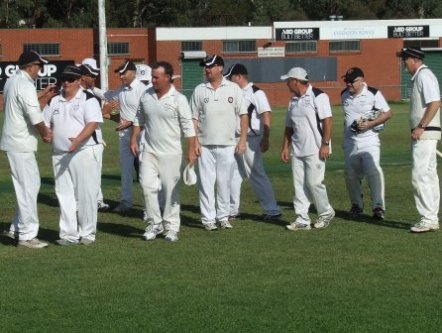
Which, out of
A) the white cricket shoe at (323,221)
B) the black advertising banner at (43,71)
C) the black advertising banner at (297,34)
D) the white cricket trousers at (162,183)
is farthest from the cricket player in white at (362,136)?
the black advertising banner at (297,34)

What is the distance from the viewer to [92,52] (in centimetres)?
6456

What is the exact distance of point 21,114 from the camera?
1152 centimetres

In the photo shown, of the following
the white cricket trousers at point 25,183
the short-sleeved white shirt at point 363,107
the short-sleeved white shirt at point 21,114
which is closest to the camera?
the short-sleeved white shirt at point 21,114

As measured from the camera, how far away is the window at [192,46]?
65.3 m

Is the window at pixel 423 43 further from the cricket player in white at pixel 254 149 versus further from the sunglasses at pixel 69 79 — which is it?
the sunglasses at pixel 69 79

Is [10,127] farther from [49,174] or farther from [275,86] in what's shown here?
[275,86]

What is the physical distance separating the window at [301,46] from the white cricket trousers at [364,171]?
2107 inches

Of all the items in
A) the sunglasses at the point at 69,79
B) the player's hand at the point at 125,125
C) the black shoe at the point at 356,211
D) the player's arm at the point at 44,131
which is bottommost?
the black shoe at the point at 356,211

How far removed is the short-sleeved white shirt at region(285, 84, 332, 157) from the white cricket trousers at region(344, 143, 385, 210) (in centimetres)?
133

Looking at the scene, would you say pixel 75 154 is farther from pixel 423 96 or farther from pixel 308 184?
pixel 423 96

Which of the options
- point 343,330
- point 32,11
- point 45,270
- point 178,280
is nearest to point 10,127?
point 45,270

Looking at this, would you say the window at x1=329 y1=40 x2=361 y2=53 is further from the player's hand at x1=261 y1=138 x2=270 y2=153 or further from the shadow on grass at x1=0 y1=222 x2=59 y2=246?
the shadow on grass at x1=0 y1=222 x2=59 y2=246

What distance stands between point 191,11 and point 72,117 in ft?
243

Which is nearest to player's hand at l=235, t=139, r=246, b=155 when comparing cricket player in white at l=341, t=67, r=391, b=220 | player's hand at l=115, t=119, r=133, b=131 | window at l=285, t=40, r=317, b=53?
cricket player in white at l=341, t=67, r=391, b=220
